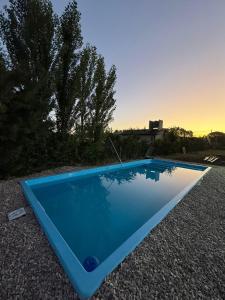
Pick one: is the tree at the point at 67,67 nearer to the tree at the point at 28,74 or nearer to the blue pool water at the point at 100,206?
the tree at the point at 28,74

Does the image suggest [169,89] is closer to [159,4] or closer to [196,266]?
[159,4]

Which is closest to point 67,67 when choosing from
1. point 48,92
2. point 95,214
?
point 48,92

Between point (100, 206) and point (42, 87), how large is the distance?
4909 mm

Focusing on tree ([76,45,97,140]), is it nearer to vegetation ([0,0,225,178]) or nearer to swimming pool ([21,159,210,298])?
vegetation ([0,0,225,178])

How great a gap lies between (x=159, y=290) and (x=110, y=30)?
10443mm

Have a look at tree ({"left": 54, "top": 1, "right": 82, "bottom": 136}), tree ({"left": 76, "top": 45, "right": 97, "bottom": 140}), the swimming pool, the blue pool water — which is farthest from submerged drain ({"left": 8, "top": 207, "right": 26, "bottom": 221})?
tree ({"left": 76, "top": 45, "right": 97, "bottom": 140})

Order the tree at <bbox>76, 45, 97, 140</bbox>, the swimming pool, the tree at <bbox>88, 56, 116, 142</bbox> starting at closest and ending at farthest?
the swimming pool → the tree at <bbox>76, 45, 97, 140</bbox> → the tree at <bbox>88, 56, 116, 142</bbox>

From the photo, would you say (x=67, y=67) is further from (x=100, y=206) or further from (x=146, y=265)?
(x=146, y=265)

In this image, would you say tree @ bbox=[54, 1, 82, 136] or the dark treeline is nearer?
the dark treeline

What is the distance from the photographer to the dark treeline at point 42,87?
5.08m

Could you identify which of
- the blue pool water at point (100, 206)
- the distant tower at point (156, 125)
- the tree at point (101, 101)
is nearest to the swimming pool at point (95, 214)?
the blue pool water at point (100, 206)

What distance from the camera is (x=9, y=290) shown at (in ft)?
4.95

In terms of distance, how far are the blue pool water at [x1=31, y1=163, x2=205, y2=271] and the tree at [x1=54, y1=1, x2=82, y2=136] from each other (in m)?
2.88

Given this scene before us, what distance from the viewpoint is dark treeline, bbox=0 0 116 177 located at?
5082 millimetres
